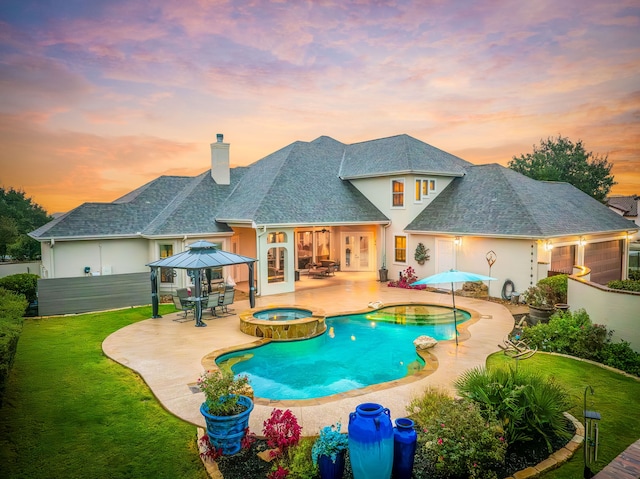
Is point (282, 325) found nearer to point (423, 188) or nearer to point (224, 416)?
point (224, 416)

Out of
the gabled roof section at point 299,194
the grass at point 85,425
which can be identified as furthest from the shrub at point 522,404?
the gabled roof section at point 299,194

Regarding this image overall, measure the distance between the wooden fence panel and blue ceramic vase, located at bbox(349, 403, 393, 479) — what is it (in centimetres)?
1461

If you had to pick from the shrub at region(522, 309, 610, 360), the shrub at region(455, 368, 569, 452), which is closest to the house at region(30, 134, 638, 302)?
the shrub at region(522, 309, 610, 360)

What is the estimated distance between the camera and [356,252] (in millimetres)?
25281

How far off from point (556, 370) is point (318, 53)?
1718cm

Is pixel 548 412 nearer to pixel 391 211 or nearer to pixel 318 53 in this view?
pixel 391 211

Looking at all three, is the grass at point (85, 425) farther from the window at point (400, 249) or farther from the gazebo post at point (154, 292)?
the window at point (400, 249)

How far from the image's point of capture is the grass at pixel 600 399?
5.69 metres

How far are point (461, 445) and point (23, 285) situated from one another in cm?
1752

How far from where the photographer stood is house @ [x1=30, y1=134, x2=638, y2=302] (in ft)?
59.2

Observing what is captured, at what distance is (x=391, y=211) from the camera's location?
22.5 meters

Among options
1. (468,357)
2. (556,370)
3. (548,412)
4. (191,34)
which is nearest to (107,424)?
(548,412)

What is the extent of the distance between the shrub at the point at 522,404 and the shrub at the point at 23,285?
17.0m

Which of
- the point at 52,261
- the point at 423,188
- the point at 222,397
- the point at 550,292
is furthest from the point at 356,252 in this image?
the point at 222,397
